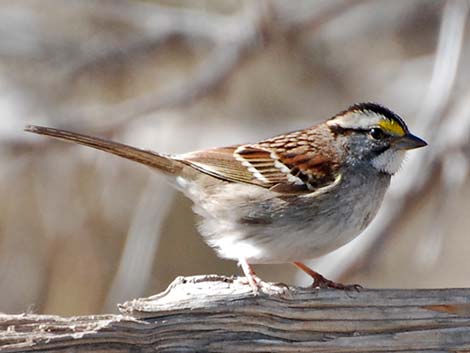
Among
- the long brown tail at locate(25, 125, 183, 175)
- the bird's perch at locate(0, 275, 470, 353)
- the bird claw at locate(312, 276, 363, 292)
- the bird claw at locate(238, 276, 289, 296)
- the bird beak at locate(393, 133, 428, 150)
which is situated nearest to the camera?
the bird's perch at locate(0, 275, 470, 353)

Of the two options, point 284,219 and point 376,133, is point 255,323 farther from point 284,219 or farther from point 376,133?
point 376,133

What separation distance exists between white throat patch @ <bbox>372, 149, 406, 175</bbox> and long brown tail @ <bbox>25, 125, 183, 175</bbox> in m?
0.80

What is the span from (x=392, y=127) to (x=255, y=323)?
4.39 feet

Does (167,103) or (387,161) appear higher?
(167,103)

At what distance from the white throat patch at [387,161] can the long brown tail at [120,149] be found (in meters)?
0.80

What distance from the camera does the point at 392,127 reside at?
Result: 4.29 meters

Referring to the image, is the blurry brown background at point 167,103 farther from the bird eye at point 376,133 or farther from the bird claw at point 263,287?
the bird claw at point 263,287

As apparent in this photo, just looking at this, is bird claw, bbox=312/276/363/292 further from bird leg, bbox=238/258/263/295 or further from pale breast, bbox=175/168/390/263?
bird leg, bbox=238/258/263/295

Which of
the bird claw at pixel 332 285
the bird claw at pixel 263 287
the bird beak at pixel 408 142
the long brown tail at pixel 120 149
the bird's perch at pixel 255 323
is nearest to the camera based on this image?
the bird's perch at pixel 255 323

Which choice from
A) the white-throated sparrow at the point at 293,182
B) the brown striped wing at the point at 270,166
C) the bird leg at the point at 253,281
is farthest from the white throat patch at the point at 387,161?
the bird leg at the point at 253,281

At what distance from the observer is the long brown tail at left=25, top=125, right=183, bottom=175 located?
3945mm

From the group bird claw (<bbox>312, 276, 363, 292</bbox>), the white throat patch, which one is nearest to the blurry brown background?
the white throat patch

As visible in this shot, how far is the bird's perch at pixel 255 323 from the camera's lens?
10.1 ft

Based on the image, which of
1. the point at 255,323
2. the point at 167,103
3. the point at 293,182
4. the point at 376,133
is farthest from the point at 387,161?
the point at 167,103
